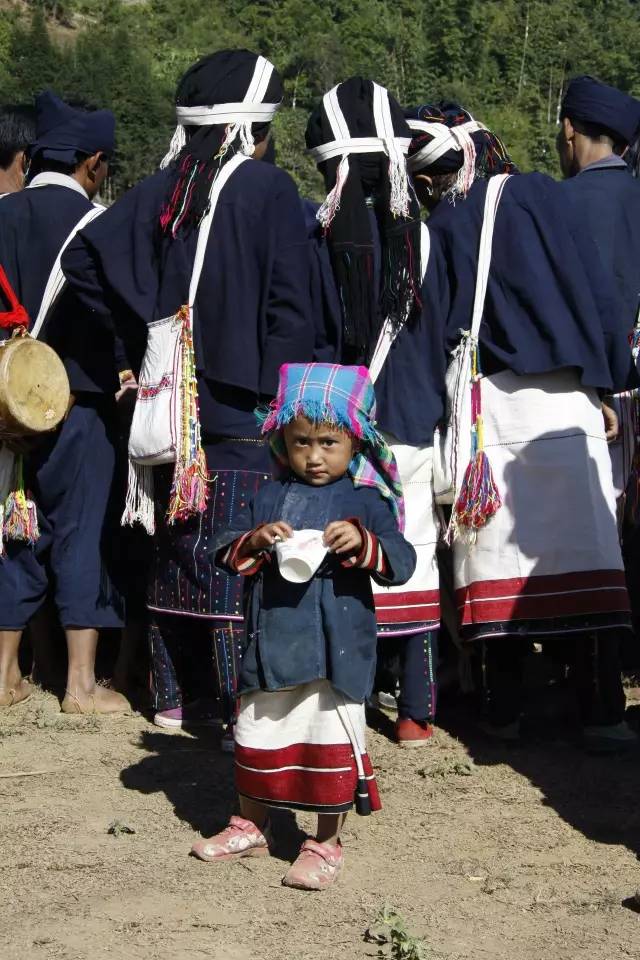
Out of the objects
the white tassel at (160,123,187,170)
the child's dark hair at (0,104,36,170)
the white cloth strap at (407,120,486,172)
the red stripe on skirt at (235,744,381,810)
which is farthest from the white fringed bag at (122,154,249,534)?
the child's dark hair at (0,104,36,170)

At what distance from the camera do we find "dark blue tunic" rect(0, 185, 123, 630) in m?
5.13

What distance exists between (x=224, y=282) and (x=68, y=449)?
3.59 ft

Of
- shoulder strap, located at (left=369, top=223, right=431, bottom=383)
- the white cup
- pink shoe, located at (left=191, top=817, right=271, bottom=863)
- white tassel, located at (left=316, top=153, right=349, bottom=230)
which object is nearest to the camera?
the white cup

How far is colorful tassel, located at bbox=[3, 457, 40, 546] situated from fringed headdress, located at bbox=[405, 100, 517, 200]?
1834 millimetres

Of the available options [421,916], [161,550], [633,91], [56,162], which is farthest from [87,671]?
[633,91]

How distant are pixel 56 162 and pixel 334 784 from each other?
2829mm

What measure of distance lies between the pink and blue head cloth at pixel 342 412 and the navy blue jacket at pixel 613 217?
4.90ft

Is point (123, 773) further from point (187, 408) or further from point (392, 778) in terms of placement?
point (187, 408)

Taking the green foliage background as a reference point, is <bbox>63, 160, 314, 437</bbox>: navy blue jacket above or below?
below

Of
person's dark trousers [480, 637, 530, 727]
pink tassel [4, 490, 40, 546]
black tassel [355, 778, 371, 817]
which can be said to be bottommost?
black tassel [355, 778, 371, 817]

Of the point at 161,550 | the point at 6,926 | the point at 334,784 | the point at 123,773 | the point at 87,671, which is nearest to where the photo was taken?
the point at 6,926

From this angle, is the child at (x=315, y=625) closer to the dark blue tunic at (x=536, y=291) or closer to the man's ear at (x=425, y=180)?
the dark blue tunic at (x=536, y=291)

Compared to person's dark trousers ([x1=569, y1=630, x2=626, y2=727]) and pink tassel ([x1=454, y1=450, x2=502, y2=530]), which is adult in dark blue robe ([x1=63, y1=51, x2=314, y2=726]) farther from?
person's dark trousers ([x1=569, y1=630, x2=626, y2=727])

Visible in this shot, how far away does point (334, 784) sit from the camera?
11.4 feet
